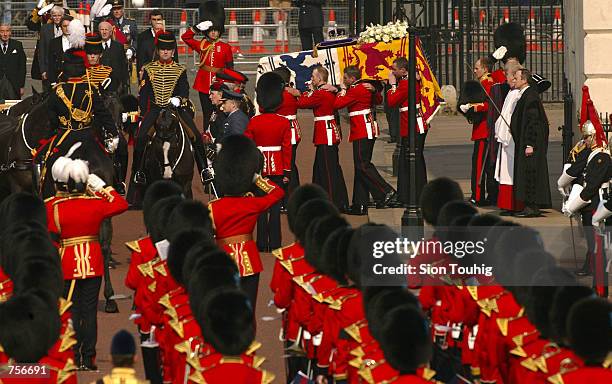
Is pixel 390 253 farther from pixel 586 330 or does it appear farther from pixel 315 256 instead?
pixel 586 330

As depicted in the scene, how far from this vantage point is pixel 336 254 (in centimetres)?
1131

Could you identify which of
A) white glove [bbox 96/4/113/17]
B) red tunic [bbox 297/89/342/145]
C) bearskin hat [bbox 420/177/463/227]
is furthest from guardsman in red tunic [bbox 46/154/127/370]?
white glove [bbox 96/4/113/17]

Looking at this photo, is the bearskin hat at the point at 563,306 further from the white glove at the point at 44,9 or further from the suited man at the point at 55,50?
the white glove at the point at 44,9

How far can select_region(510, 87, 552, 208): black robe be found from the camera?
18.2 meters

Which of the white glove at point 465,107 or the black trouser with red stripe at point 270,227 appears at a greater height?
the white glove at point 465,107

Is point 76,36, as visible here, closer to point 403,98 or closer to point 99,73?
point 99,73

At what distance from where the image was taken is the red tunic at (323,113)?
62.2ft

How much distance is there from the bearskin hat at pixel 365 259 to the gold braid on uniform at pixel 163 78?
682 cm

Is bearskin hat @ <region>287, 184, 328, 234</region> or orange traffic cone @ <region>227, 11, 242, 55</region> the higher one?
orange traffic cone @ <region>227, 11, 242, 55</region>

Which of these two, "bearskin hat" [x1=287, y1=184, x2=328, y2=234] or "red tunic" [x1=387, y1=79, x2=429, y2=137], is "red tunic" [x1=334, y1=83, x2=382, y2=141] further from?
"bearskin hat" [x1=287, y1=184, x2=328, y2=234]

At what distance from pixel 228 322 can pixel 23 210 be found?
3.21 metres

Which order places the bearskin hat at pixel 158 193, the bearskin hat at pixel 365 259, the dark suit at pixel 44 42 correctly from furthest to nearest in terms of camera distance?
the dark suit at pixel 44 42 < the bearskin hat at pixel 158 193 < the bearskin hat at pixel 365 259

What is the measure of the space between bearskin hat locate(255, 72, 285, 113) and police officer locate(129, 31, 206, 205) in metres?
0.88

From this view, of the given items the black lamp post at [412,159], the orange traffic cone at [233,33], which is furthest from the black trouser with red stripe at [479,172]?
the orange traffic cone at [233,33]
